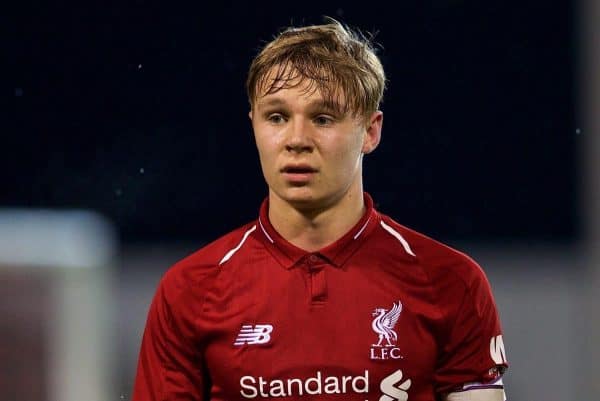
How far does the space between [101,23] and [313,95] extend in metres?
2.22

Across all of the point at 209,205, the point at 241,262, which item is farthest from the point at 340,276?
A: the point at 209,205

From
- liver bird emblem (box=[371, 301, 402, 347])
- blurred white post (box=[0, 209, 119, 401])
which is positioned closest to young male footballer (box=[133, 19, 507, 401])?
liver bird emblem (box=[371, 301, 402, 347])

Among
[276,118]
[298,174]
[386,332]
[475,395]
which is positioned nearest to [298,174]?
[298,174]

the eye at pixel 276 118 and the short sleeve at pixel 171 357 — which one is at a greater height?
the eye at pixel 276 118

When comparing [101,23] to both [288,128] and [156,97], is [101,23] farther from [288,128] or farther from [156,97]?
[288,128]

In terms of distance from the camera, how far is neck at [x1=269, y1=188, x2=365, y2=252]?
2559 mm

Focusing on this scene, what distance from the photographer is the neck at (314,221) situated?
8.39 feet

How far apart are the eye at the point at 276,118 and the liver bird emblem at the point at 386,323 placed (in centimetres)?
40

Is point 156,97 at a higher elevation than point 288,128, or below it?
higher

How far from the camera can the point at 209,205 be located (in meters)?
4.45

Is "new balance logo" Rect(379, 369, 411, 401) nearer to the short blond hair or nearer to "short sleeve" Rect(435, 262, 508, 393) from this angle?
"short sleeve" Rect(435, 262, 508, 393)

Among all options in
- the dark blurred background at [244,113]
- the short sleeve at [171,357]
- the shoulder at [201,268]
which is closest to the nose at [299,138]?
the shoulder at [201,268]

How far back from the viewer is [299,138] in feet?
8.02

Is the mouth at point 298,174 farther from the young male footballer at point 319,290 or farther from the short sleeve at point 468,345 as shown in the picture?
the short sleeve at point 468,345
